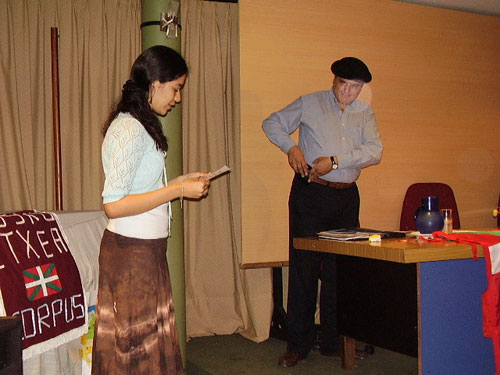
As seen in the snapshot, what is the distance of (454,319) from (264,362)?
1.22 m

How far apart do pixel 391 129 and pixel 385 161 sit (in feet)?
0.77

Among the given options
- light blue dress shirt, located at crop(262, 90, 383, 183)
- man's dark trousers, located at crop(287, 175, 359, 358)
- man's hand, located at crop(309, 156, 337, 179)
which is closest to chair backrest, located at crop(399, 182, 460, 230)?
light blue dress shirt, located at crop(262, 90, 383, 183)

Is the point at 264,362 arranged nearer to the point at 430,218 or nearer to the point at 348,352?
the point at 348,352

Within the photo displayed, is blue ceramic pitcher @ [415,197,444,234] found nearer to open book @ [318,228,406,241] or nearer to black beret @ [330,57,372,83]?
open book @ [318,228,406,241]

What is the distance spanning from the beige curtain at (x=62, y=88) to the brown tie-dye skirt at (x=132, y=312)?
1.63 m

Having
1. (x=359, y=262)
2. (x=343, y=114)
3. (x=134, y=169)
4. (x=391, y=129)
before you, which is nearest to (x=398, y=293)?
(x=359, y=262)

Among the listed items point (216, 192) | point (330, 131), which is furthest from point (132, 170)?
point (216, 192)

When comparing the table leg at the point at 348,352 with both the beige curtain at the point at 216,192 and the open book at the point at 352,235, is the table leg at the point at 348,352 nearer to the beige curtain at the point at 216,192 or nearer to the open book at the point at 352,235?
the open book at the point at 352,235

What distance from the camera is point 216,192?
3.76 m

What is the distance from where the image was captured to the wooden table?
2.28 metres

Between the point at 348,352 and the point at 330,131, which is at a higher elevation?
the point at 330,131

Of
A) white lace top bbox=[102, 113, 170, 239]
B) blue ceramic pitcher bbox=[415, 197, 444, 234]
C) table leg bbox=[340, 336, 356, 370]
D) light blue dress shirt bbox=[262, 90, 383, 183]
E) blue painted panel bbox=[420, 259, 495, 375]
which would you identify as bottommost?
table leg bbox=[340, 336, 356, 370]

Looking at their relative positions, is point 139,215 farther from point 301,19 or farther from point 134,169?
point 301,19

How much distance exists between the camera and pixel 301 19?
144 inches
